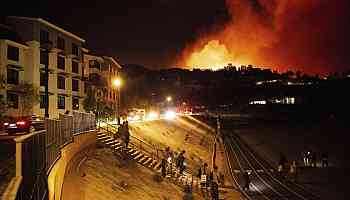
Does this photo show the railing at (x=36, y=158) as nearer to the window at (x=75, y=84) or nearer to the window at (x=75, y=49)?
the window at (x=75, y=84)

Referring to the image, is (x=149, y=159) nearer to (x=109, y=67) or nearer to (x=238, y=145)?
(x=238, y=145)

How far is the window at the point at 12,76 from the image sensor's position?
39.7 metres

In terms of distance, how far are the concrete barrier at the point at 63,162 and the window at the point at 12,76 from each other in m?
17.7

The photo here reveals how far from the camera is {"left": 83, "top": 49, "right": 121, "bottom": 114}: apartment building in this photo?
198ft

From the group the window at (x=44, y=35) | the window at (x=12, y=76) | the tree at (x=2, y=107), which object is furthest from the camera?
the window at (x=44, y=35)

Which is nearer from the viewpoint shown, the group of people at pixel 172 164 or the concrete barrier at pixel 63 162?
the concrete barrier at pixel 63 162

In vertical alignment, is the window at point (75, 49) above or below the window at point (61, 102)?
above

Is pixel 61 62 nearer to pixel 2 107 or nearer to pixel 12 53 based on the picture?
pixel 12 53

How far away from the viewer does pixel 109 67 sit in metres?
68.5

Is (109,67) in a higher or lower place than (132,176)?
higher

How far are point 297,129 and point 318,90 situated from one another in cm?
9558

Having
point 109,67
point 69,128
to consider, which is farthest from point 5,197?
point 109,67

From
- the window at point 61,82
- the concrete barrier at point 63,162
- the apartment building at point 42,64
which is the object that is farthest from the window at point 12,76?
the concrete barrier at point 63,162

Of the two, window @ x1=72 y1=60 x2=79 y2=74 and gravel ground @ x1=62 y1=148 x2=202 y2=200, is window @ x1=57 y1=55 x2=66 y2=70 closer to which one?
window @ x1=72 y1=60 x2=79 y2=74
